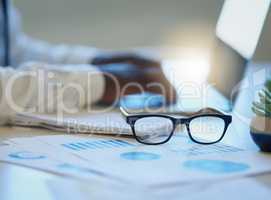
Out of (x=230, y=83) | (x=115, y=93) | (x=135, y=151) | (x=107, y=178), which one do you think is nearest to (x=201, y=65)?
(x=230, y=83)

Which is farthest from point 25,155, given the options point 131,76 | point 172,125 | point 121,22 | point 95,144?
point 121,22

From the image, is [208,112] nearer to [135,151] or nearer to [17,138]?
[135,151]

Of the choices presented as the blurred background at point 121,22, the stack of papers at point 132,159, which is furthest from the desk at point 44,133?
the blurred background at point 121,22

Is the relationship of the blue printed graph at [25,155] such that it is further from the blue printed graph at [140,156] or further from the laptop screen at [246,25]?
the laptop screen at [246,25]

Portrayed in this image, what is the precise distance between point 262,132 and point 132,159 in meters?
0.16

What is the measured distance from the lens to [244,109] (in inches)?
36.5

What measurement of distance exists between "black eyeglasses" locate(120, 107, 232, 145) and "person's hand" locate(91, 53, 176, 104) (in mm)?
317

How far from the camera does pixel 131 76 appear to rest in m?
1.09

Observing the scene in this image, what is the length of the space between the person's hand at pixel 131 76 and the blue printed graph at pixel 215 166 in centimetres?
48

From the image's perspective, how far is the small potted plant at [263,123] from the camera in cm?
58

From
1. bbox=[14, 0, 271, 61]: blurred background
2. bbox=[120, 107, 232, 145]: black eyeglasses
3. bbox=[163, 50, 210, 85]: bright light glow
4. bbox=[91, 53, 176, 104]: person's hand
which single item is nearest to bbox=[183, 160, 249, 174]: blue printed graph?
bbox=[120, 107, 232, 145]: black eyeglasses

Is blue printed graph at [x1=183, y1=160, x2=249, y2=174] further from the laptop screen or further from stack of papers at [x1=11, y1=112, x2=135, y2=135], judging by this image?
the laptop screen

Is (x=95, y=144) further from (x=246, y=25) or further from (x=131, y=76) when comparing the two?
(x=246, y=25)

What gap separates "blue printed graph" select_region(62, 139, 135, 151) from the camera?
2.01 ft
